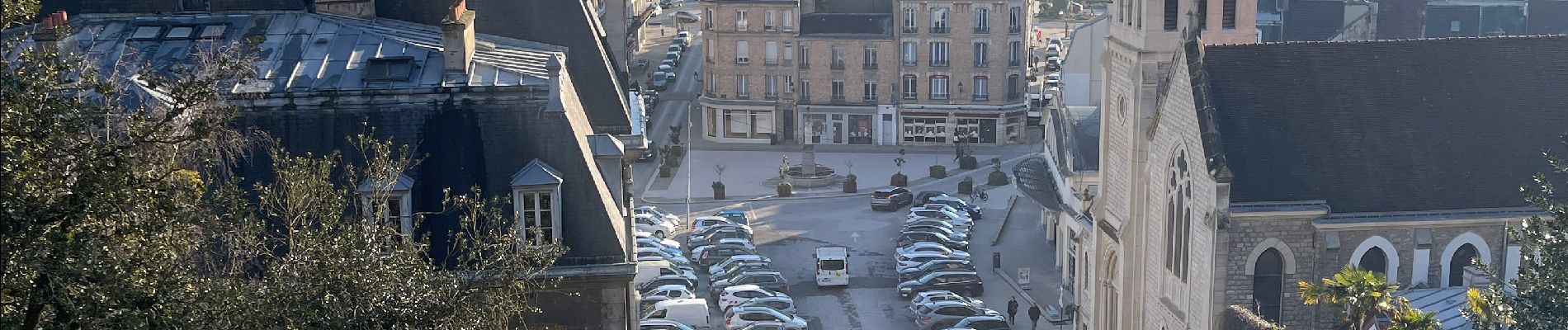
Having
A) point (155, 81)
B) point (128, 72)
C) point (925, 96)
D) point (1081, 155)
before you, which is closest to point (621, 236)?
point (128, 72)

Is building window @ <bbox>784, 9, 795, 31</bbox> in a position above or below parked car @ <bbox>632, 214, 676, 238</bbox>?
above

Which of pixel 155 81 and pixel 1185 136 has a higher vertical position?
pixel 155 81

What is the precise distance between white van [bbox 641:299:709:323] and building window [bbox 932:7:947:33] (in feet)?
124

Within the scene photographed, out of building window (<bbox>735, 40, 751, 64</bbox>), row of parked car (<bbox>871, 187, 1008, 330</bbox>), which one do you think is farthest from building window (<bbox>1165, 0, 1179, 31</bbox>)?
building window (<bbox>735, 40, 751, 64</bbox>)

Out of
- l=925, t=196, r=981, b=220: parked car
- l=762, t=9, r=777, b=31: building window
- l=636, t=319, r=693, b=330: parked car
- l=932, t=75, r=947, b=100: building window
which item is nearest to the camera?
l=636, t=319, r=693, b=330: parked car

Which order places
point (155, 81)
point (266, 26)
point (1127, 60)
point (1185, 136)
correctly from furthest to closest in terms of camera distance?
point (1127, 60), point (1185, 136), point (266, 26), point (155, 81)

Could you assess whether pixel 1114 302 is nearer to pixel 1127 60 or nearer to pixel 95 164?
pixel 1127 60

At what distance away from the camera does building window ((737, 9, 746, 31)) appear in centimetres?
9312

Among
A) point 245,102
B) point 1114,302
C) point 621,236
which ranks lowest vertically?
point 1114,302

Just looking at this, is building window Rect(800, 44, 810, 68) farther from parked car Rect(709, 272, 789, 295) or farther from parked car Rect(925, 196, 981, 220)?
parked car Rect(709, 272, 789, 295)

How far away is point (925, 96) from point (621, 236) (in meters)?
65.1

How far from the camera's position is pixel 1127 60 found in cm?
4522

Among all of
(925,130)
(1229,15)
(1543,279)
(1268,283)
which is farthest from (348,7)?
(925,130)

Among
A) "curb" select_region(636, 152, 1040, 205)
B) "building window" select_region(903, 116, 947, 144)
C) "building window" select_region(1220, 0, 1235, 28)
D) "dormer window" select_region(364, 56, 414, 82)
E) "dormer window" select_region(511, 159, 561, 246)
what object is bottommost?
"curb" select_region(636, 152, 1040, 205)
